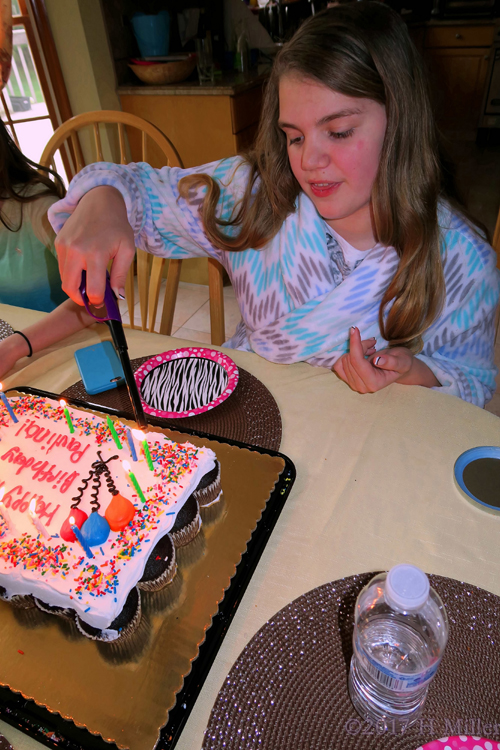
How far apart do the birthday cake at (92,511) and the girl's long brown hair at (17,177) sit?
0.76 m

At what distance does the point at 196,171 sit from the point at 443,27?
3.83 meters

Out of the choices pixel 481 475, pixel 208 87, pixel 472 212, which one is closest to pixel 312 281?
pixel 481 475

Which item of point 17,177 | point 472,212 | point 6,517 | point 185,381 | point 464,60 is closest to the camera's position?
point 6,517

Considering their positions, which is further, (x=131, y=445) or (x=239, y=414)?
(x=239, y=414)

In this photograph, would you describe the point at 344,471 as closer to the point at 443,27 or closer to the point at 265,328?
the point at 265,328

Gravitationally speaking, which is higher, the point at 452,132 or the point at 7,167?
the point at 7,167

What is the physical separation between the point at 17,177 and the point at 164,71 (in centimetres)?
138

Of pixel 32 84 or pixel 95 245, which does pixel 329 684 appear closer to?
pixel 95 245

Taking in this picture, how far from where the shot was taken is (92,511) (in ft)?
Result: 2.06

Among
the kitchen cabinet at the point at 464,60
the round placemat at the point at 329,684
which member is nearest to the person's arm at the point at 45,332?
the round placemat at the point at 329,684

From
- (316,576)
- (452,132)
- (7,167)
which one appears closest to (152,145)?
(7,167)

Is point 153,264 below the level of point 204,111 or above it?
below

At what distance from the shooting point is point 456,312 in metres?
0.93

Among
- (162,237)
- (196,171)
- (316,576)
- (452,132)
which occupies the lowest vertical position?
(452,132)
